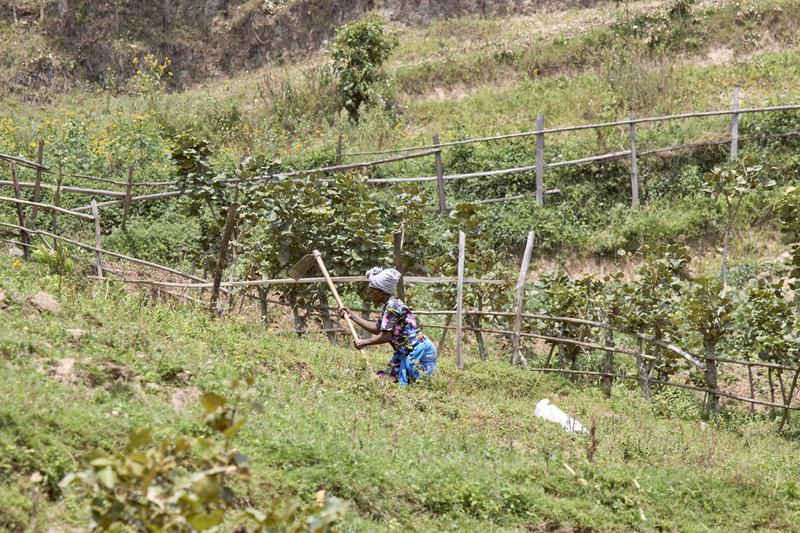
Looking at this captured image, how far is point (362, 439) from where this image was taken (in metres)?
5.15

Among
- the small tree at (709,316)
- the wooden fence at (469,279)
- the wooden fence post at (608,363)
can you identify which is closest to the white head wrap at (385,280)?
the wooden fence at (469,279)

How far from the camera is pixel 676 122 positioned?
537 inches

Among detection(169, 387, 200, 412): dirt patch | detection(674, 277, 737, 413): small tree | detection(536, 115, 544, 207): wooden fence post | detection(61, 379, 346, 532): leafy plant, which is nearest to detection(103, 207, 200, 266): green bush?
detection(536, 115, 544, 207): wooden fence post

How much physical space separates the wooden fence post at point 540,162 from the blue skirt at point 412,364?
668cm

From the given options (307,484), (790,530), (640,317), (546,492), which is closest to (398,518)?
(307,484)

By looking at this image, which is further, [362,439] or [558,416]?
[558,416]

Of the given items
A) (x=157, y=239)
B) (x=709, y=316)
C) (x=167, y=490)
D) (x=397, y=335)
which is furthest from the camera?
(x=157, y=239)

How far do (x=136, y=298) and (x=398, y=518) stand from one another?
3485mm

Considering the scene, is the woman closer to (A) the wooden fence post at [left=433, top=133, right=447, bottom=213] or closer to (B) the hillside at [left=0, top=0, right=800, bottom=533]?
(B) the hillside at [left=0, top=0, right=800, bottom=533]

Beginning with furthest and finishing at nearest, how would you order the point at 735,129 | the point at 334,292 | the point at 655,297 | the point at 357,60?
the point at 357,60 → the point at 735,129 → the point at 655,297 → the point at 334,292

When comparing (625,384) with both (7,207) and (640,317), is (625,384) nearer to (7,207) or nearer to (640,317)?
(640,317)

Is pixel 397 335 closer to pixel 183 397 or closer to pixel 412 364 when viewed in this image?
pixel 412 364

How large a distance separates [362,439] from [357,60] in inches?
500

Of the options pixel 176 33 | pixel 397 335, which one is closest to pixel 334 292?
pixel 397 335
